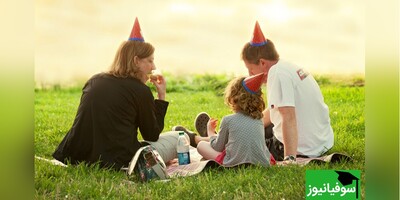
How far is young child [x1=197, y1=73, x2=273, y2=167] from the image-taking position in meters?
4.95

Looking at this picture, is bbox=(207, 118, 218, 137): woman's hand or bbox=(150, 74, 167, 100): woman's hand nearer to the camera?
bbox=(150, 74, 167, 100): woman's hand

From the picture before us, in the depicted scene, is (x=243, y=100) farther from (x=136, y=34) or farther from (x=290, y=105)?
(x=136, y=34)

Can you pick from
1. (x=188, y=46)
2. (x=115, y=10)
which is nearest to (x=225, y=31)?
(x=188, y=46)

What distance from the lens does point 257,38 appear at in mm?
5074

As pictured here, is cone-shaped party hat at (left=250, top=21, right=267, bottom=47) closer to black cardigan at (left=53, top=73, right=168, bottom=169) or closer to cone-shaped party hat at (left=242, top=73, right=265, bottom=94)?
cone-shaped party hat at (left=242, top=73, right=265, bottom=94)

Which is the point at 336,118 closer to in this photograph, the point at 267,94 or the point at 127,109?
the point at 267,94

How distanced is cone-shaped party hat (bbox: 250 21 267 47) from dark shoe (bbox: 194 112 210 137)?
1.82ft

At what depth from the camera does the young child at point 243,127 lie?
4.95 meters

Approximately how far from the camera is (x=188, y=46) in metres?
4.99

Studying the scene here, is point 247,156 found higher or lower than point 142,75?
lower

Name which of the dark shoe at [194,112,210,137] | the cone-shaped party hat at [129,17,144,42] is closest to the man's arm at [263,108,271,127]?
the dark shoe at [194,112,210,137]

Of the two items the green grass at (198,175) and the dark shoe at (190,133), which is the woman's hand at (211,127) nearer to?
the green grass at (198,175)
